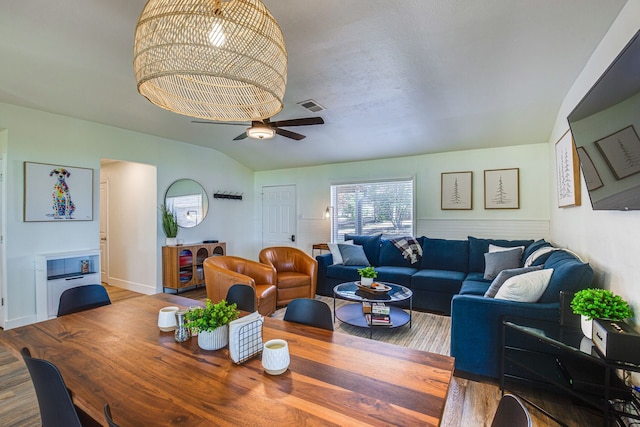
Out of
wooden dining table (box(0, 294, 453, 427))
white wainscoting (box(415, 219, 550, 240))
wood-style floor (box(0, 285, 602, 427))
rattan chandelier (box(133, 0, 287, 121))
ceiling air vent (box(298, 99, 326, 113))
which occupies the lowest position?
wood-style floor (box(0, 285, 602, 427))

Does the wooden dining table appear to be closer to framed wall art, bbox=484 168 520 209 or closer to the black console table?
the black console table

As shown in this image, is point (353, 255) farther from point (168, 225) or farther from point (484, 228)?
point (168, 225)

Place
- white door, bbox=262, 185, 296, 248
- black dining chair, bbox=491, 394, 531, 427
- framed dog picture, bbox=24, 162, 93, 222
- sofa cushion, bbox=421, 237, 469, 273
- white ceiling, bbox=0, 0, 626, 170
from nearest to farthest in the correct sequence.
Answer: black dining chair, bbox=491, 394, 531, 427, white ceiling, bbox=0, 0, 626, 170, framed dog picture, bbox=24, 162, 93, 222, sofa cushion, bbox=421, 237, 469, 273, white door, bbox=262, 185, 296, 248

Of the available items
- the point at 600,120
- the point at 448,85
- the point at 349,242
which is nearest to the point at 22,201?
the point at 349,242

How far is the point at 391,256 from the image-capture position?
482 centimetres

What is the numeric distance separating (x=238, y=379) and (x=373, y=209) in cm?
473

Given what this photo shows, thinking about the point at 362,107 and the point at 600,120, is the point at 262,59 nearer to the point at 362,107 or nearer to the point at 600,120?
the point at 600,120

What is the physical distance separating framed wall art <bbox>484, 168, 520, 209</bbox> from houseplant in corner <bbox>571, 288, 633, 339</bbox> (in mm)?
3014

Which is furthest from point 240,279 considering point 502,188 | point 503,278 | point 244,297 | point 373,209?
point 502,188

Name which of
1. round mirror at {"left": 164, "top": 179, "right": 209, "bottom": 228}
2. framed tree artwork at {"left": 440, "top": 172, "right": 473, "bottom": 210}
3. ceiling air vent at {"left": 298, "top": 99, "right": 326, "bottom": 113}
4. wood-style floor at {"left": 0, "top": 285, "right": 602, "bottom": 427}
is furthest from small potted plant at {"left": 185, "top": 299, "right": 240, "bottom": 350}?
framed tree artwork at {"left": 440, "top": 172, "right": 473, "bottom": 210}

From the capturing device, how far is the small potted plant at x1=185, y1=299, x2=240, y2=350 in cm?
134

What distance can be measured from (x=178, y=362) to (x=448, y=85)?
3268 mm

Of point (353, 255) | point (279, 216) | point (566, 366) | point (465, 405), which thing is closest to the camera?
point (566, 366)

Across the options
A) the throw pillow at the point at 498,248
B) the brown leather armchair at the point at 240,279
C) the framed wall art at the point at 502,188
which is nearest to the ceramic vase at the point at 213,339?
the brown leather armchair at the point at 240,279
